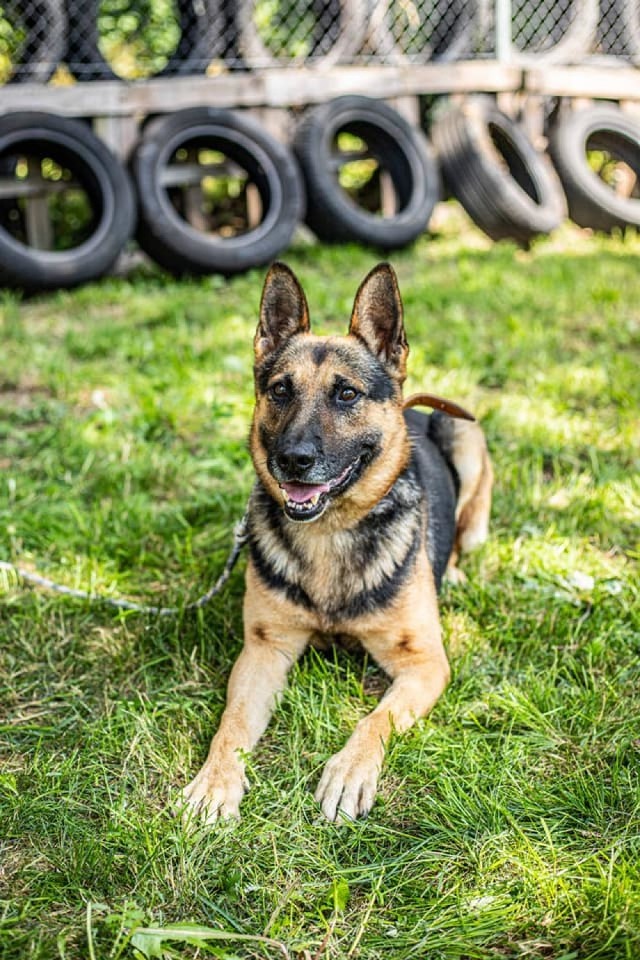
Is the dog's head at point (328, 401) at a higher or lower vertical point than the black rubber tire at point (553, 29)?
lower

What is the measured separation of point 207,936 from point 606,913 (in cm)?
95

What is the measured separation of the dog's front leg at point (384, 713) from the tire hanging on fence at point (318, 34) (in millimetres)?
7671

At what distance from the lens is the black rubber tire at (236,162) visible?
786 centimetres

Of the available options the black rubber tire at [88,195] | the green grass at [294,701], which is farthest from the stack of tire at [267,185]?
the green grass at [294,701]

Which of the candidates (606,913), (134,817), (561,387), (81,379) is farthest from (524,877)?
(81,379)

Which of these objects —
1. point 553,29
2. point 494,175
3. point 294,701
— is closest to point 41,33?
point 494,175

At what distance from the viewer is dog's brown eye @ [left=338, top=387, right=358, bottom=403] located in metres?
3.24

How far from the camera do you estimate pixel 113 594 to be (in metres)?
3.79

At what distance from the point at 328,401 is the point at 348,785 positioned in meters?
1.27

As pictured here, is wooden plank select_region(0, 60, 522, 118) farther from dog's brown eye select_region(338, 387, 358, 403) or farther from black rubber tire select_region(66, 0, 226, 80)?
dog's brown eye select_region(338, 387, 358, 403)

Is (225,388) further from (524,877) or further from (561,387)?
(524,877)

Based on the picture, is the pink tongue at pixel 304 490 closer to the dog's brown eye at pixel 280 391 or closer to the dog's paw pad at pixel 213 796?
the dog's brown eye at pixel 280 391

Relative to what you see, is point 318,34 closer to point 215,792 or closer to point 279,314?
point 279,314

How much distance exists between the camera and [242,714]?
118 inches
